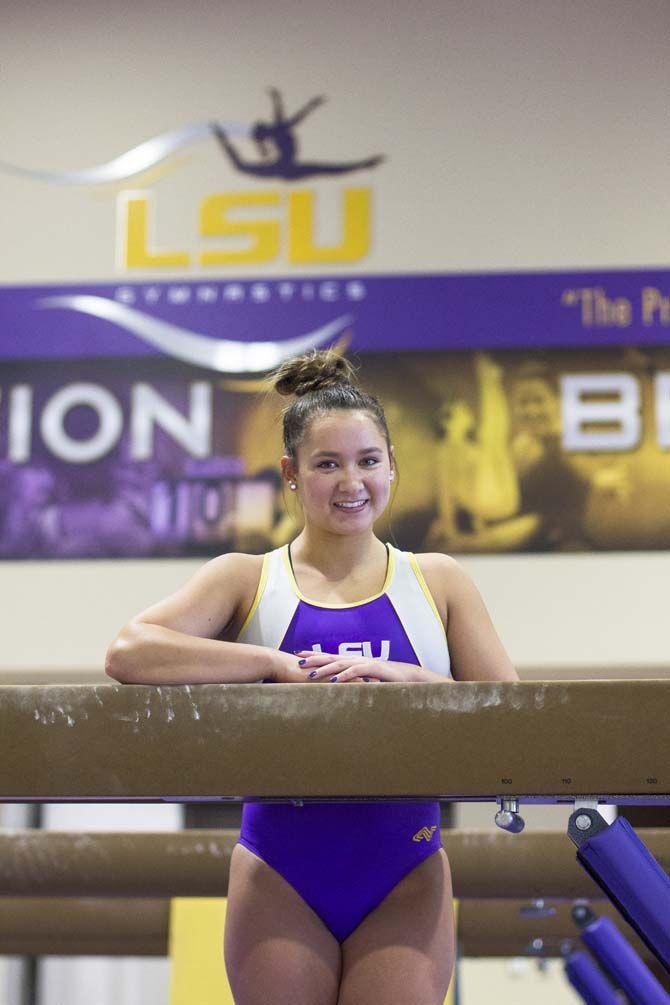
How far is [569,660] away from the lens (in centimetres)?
630

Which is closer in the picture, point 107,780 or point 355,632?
point 107,780

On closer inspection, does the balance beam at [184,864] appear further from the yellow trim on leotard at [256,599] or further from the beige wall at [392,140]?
the beige wall at [392,140]

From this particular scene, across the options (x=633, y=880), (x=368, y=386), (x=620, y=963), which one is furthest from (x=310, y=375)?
(x=368, y=386)

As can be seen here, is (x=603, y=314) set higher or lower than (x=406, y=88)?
lower

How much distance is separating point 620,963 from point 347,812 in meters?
1.73

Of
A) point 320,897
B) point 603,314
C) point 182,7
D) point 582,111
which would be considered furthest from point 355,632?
point 182,7

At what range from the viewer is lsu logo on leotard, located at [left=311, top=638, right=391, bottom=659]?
2.27 meters

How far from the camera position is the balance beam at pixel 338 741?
166 cm

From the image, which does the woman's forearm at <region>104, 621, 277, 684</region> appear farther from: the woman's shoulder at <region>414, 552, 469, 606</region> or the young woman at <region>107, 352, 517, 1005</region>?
the woman's shoulder at <region>414, 552, 469, 606</region>

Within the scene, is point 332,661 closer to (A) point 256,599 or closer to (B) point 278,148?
(A) point 256,599

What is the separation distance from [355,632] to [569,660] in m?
4.20

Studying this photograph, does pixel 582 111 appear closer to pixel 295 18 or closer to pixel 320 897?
pixel 295 18

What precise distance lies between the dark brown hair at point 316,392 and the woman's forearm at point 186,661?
525mm

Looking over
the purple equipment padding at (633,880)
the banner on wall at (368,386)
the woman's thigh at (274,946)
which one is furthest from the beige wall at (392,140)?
the purple equipment padding at (633,880)
